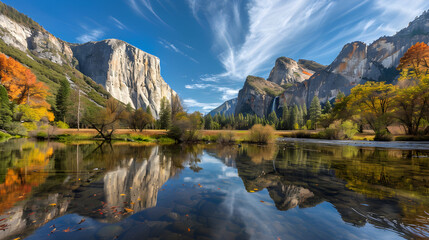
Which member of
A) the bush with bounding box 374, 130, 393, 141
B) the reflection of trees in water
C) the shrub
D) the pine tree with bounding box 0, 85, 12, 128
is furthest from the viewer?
the shrub

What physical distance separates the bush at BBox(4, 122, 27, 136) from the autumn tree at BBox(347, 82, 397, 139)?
60680 millimetres

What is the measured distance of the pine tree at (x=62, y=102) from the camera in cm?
4874

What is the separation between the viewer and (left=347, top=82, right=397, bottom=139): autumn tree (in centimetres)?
2665

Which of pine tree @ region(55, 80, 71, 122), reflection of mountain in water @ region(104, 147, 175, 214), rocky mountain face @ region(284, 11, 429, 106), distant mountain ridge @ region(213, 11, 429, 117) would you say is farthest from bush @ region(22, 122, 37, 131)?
rocky mountain face @ region(284, 11, 429, 106)

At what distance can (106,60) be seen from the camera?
4906 inches

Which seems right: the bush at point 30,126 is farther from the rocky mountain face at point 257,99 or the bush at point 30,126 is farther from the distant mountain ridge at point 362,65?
the rocky mountain face at point 257,99

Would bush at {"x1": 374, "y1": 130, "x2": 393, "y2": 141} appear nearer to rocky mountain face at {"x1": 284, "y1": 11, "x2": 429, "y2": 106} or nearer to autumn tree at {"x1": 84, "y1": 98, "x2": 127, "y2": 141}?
autumn tree at {"x1": 84, "y1": 98, "x2": 127, "y2": 141}

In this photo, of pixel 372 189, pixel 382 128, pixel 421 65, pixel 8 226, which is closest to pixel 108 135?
pixel 8 226

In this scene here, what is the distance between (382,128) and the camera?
27109 millimetres

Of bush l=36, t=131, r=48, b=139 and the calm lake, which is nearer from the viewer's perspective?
the calm lake

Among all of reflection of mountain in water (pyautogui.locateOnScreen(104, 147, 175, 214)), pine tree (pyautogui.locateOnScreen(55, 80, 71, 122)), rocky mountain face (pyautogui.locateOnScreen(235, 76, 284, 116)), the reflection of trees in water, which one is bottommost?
the reflection of trees in water

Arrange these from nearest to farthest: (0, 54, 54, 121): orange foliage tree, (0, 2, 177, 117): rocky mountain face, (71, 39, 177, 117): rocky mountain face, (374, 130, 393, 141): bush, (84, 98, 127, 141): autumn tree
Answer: (84, 98, 127, 141): autumn tree
(374, 130, 393, 141): bush
(0, 54, 54, 121): orange foliage tree
(0, 2, 177, 117): rocky mountain face
(71, 39, 177, 117): rocky mountain face

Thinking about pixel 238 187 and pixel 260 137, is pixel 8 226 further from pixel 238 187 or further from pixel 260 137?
pixel 260 137

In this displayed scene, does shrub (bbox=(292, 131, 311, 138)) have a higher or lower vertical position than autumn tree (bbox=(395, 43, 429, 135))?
lower
